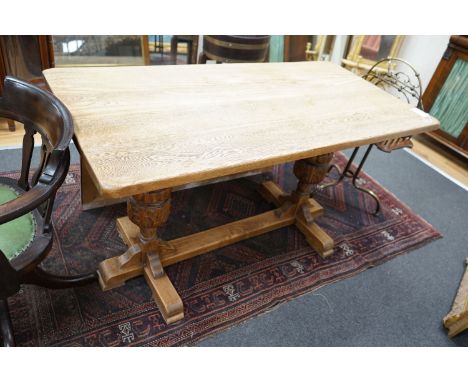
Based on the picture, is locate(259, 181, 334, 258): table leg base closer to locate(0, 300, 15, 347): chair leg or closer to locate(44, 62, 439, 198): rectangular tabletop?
locate(44, 62, 439, 198): rectangular tabletop

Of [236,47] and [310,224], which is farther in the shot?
[236,47]

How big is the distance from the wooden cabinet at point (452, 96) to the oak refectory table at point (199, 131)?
1.47m

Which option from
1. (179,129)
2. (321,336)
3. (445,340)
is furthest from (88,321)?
(445,340)

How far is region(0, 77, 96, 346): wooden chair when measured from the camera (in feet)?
3.25

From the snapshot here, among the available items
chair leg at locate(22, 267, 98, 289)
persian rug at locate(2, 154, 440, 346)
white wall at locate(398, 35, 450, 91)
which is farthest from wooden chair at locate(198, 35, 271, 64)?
chair leg at locate(22, 267, 98, 289)

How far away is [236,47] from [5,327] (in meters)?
2.24

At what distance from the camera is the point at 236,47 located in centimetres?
267

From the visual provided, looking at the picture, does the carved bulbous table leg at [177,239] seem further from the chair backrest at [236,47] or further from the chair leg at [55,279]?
the chair backrest at [236,47]

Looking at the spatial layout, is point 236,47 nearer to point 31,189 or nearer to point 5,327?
point 31,189

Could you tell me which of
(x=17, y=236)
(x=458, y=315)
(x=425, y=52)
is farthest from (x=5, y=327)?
(x=425, y=52)

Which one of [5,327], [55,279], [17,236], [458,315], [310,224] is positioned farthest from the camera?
[310,224]

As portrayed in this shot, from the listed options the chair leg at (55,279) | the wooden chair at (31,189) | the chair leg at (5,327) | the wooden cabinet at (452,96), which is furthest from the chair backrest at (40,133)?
the wooden cabinet at (452,96)

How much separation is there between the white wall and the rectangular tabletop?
1.87 m

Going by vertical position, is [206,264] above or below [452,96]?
below
